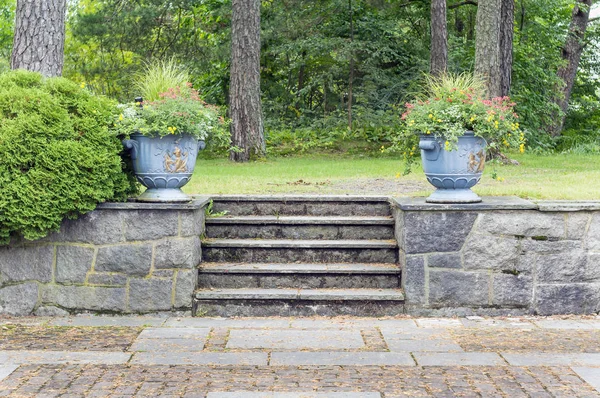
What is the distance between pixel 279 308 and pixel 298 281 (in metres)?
0.33

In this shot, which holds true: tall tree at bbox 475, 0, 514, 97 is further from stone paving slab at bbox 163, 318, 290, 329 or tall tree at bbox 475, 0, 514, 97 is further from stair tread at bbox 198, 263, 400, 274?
stone paving slab at bbox 163, 318, 290, 329

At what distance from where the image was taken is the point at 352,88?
18.2 m

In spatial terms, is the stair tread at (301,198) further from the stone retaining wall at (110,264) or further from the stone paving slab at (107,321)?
the stone paving slab at (107,321)

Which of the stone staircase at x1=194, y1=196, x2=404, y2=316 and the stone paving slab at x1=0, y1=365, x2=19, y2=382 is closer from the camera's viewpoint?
the stone paving slab at x1=0, y1=365, x2=19, y2=382

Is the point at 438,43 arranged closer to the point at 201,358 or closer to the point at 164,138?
the point at 164,138

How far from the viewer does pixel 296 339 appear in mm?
5336

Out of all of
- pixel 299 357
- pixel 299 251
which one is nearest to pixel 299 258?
pixel 299 251

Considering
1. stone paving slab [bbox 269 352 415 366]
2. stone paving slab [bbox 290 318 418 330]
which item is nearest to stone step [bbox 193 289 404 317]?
stone paving slab [bbox 290 318 418 330]

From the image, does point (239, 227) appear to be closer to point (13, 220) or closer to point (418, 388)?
point (13, 220)

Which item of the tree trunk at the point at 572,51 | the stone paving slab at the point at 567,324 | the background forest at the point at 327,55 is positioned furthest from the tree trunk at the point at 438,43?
the stone paving slab at the point at 567,324

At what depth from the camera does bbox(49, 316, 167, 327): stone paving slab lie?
5.84 m

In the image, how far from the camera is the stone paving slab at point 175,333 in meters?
5.39

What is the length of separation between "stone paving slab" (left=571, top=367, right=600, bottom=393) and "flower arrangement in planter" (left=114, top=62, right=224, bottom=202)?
3258 millimetres

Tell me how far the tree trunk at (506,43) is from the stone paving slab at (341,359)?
11804 mm
